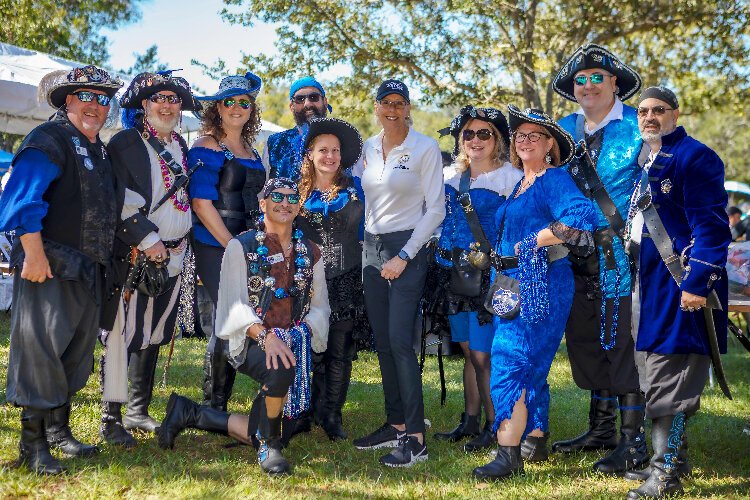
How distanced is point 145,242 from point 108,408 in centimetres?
118

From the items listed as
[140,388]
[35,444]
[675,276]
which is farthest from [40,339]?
[675,276]

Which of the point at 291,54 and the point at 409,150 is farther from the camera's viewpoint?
the point at 291,54

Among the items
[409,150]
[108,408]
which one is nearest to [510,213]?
[409,150]

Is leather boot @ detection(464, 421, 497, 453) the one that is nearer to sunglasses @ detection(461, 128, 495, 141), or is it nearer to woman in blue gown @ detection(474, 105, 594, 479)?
woman in blue gown @ detection(474, 105, 594, 479)

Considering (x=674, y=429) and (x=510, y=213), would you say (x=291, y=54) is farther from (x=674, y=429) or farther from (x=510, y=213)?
(x=674, y=429)

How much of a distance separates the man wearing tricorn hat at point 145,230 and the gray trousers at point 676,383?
3.07 metres

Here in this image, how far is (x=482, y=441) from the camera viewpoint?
206 inches

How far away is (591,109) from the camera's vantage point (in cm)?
496

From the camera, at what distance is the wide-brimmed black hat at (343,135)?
16.9 ft

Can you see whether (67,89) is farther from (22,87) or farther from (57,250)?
(22,87)

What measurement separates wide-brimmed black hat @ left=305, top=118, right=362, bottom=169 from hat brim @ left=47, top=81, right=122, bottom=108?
1285 millimetres

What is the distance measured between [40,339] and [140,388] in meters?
1.25

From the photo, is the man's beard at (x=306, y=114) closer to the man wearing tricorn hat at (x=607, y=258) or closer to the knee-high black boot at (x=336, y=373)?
the knee-high black boot at (x=336, y=373)

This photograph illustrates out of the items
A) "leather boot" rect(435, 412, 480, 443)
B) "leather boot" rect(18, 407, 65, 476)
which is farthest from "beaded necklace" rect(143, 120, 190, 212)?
"leather boot" rect(435, 412, 480, 443)
